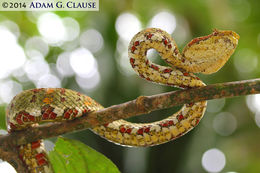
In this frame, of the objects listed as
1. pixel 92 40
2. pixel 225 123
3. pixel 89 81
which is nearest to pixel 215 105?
pixel 225 123

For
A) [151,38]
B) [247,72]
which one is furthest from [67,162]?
[247,72]

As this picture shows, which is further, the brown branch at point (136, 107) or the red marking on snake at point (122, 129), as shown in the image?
the red marking on snake at point (122, 129)

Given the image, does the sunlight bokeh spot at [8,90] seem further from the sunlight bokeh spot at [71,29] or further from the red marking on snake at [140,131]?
the red marking on snake at [140,131]

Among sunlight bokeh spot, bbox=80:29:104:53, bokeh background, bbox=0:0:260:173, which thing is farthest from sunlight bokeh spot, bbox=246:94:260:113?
sunlight bokeh spot, bbox=80:29:104:53

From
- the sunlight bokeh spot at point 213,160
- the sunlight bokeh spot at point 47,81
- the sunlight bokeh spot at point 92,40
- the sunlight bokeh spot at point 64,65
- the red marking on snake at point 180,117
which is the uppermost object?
the sunlight bokeh spot at point 92,40

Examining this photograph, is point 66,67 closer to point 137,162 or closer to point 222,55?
point 137,162

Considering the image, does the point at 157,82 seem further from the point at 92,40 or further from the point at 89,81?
the point at 92,40

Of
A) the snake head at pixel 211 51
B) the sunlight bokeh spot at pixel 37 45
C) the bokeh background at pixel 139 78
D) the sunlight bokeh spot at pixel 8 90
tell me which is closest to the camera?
the snake head at pixel 211 51

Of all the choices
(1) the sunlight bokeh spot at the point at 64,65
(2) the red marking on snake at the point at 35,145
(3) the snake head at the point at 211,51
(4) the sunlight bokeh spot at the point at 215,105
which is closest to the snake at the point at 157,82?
(3) the snake head at the point at 211,51
